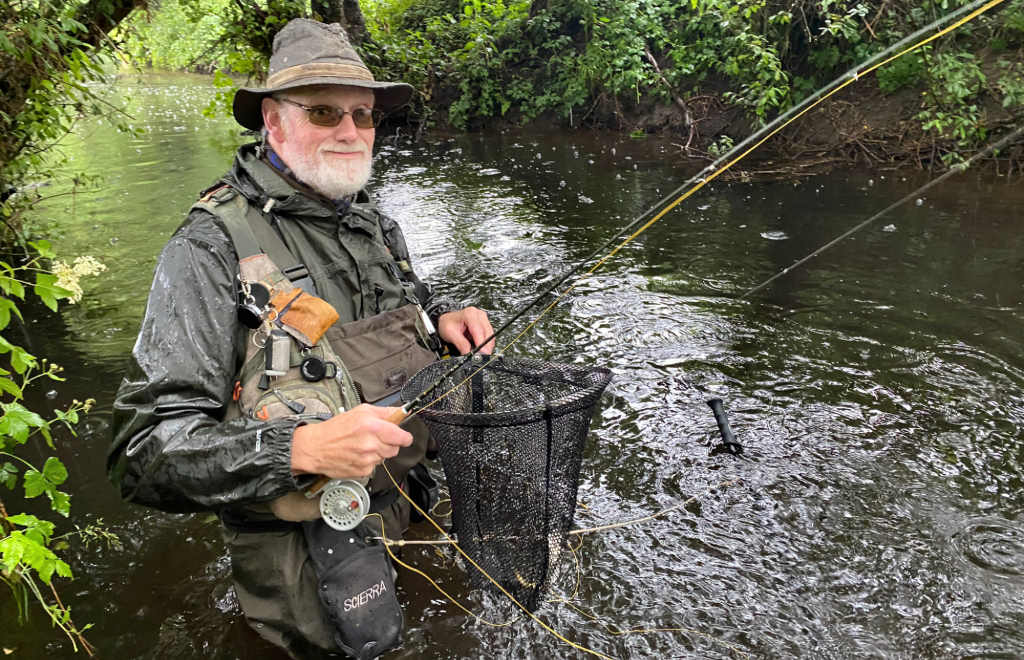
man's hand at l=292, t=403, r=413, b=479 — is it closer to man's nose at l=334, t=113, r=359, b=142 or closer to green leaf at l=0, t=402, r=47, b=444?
green leaf at l=0, t=402, r=47, b=444

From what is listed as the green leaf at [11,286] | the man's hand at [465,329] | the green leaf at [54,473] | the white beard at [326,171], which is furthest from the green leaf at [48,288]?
the man's hand at [465,329]

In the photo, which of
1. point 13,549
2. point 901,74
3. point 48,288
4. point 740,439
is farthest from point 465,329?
point 901,74

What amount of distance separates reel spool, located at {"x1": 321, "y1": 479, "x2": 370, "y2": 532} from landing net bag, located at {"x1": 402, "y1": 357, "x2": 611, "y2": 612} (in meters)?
0.32

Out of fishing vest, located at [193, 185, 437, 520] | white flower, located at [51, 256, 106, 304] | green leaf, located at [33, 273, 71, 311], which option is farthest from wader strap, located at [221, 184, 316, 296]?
white flower, located at [51, 256, 106, 304]

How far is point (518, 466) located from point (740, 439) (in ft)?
6.91

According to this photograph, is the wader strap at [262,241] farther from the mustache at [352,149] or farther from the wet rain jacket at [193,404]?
the mustache at [352,149]

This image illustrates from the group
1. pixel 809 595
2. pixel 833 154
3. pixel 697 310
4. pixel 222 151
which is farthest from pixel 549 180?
pixel 809 595

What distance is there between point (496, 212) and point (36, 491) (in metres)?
7.72

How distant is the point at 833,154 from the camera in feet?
34.3

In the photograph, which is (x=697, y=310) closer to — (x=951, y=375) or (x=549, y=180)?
(x=951, y=375)

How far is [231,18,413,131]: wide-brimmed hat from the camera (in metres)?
2.49

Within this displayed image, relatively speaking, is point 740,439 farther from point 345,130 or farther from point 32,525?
point 32,525

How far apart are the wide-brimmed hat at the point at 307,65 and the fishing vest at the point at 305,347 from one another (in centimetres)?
40

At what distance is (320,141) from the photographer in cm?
258
